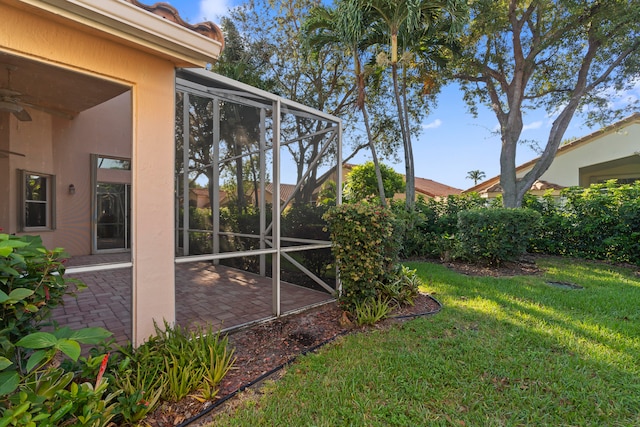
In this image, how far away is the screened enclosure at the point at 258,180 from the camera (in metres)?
4.50

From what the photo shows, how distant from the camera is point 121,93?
8.89 feet

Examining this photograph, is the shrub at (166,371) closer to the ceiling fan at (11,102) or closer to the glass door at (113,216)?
the glass door at (113,216)

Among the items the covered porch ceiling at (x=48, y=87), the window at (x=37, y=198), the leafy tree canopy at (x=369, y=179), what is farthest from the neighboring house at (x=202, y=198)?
the leafy tree canopy at (x=369, y=179)

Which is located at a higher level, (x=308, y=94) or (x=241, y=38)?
(x=241, y=38)

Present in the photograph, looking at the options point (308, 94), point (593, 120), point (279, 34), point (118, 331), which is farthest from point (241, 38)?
point (593, 120)

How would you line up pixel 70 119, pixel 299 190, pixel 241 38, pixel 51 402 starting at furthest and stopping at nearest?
1. pixel 241 38
2. pixel 299 190
3. pixel 70 119
4. pixel 51 402

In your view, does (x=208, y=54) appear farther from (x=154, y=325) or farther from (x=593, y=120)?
(x=593, y=120)

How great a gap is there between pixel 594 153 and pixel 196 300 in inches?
728

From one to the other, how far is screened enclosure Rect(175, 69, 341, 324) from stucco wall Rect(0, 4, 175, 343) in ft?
4.84

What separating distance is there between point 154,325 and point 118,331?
0.92 metres

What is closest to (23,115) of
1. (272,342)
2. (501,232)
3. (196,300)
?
(196,300)

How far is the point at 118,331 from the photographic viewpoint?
3.24 meters

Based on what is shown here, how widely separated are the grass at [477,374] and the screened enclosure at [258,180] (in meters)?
1.68

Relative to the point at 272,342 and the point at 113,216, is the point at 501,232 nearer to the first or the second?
the point at 272,342
